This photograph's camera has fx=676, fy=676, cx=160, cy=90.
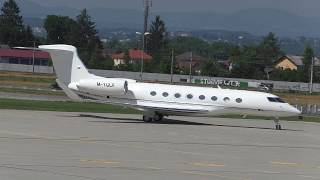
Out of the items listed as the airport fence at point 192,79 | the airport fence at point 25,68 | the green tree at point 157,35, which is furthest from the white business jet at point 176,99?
the green tree at point 157,35

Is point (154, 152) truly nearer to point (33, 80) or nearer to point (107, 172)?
point (107, 172)

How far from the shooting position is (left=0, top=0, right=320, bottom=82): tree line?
13712cm

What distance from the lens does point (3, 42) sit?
556ft

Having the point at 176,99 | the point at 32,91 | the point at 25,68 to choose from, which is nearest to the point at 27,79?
the point at 32,91

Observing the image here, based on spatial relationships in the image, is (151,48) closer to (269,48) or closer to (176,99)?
(269,48)

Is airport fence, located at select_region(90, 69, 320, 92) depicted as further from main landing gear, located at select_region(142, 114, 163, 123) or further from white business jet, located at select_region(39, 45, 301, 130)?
white business jet, located at select_region(39, 45, 301, 130)

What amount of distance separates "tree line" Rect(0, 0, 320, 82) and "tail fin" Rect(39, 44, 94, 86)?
8454 centimetres

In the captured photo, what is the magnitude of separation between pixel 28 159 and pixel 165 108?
22.7m

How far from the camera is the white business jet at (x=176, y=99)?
41094mm

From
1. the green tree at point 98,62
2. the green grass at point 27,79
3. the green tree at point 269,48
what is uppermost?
the green tree at point 269,48

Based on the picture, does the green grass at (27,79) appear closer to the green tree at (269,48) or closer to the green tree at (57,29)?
the green tree at (57,29)

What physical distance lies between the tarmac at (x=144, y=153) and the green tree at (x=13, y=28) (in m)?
133

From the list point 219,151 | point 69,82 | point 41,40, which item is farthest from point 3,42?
point 219,151

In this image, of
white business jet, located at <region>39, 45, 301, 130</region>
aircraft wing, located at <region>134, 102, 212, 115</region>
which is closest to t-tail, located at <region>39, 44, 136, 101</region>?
white business jet, located at <region>39, 45, 301, 130</region>
